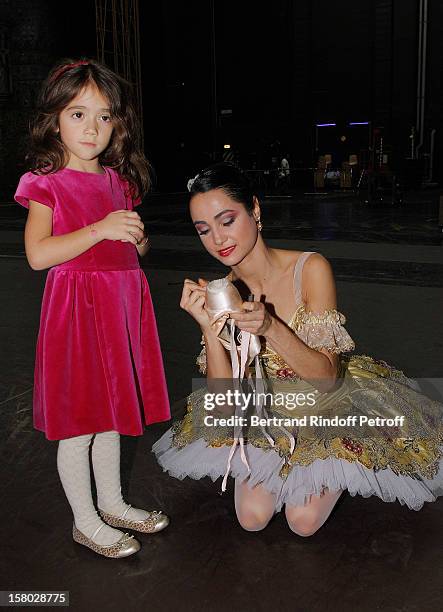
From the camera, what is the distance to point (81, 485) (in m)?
1.94

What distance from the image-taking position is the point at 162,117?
1964 cm

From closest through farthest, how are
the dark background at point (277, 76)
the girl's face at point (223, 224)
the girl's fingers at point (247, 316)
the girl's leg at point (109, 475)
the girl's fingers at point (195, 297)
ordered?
the girl's fingers at point (247, 316)
the girl's fingers at point (195, 297)
the girl's face at point (223, 224)
the girl's leg at point (109, 475)
the dark background at point (277, 76)

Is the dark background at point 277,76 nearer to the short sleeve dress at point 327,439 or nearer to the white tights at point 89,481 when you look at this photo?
the short sleeve dress at point 327,439

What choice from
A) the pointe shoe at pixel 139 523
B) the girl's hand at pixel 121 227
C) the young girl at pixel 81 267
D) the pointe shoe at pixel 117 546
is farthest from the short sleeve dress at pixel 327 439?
the girl's hand at pixel 121 227

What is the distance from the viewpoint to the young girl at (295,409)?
1.91m

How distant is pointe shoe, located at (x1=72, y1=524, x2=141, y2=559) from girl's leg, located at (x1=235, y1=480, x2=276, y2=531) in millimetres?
345

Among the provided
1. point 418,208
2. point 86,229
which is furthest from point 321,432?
point 418,208

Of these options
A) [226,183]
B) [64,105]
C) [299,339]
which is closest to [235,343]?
[299,339]

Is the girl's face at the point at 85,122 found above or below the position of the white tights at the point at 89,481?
above

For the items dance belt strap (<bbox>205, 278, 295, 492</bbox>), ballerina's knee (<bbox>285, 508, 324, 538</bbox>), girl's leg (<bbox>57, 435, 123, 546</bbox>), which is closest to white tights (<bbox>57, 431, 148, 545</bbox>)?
girl's leg (<bbox>57, 435, 123, 546</bbox>)

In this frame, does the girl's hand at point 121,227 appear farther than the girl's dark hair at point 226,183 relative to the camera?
No

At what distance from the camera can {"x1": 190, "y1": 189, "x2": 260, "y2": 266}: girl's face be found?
188 centimetres

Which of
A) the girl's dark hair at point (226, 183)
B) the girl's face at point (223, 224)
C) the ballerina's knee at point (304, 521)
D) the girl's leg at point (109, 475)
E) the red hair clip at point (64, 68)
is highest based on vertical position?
the red hair clip at point (64, 68)

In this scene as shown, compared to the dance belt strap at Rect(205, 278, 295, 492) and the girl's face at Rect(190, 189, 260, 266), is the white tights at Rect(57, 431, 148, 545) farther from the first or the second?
the girl's face at Rect(190, 189, 260, 266)
